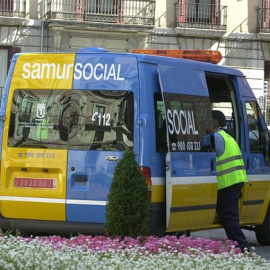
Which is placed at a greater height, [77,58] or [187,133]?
[77,58]

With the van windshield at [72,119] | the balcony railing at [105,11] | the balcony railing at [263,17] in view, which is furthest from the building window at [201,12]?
the van windshield at [72,119]

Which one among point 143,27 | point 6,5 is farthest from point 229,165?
point 6,5

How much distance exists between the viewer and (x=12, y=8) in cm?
3312

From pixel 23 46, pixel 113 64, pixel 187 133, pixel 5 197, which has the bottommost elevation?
pixel 5 197

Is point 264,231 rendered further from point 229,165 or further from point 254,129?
point 229,165

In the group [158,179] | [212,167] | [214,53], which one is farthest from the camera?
[214,53]

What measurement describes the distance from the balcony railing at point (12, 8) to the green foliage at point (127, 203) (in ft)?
76.1

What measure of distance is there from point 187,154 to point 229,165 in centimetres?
77

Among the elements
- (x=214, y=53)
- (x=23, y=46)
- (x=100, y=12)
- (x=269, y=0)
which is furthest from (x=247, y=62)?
(x=214, y=53)

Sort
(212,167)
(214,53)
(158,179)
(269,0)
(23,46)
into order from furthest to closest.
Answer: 1. (269,0)
2. (23,46)
3. (214,53)
4. (212,167)
5. (158,179)

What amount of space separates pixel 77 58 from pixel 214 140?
1.89 metres

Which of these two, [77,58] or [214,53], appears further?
[214,53]

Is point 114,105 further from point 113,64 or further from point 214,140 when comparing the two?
point 214,140

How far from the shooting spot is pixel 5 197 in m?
11.8
